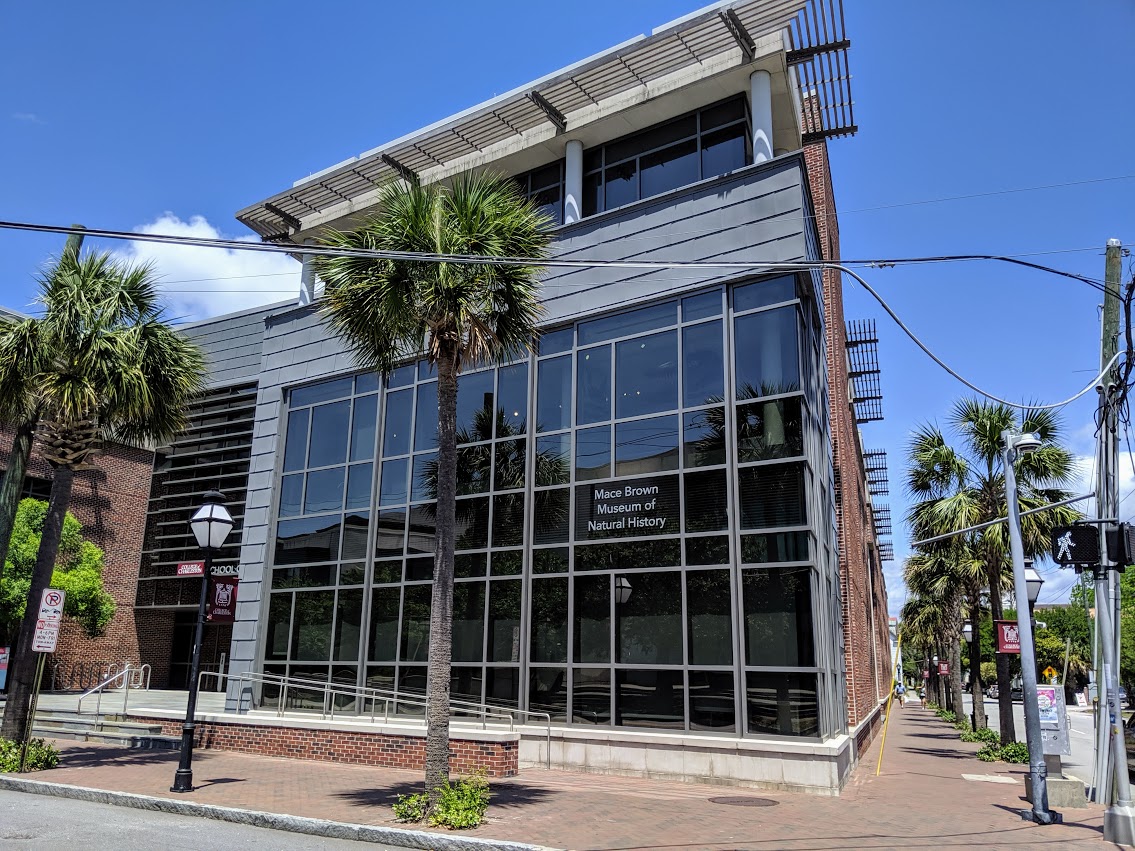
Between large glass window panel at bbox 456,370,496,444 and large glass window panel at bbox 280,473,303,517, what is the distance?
197 inches

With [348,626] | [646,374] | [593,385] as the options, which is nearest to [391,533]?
[348,626]

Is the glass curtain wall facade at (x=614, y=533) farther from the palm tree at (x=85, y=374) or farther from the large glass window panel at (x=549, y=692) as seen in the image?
the palm tree at (x=85, y=374)

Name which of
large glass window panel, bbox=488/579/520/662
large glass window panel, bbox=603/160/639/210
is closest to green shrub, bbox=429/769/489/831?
large glass window panel, bbox=488/579/520/662

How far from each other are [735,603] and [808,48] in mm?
11201

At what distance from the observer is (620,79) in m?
17.8

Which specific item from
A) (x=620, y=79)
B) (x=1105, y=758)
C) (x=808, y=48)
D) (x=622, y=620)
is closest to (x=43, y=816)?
(x=622, y=620)

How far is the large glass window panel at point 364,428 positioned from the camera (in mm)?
20000

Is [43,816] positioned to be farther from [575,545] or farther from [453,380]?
[575,545]

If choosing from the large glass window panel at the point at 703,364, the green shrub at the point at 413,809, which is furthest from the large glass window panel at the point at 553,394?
the green shrub at the point at 413,809

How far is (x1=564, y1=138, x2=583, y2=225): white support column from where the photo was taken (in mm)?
18438

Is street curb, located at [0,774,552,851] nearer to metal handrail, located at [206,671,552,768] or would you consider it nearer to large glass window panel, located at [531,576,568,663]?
metal handrail, located at [206,671,552,768]

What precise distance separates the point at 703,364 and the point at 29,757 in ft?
42.8

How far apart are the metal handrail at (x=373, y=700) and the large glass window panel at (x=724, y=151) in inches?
446

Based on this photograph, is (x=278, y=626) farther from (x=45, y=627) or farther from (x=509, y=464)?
(x=509, y=464)
